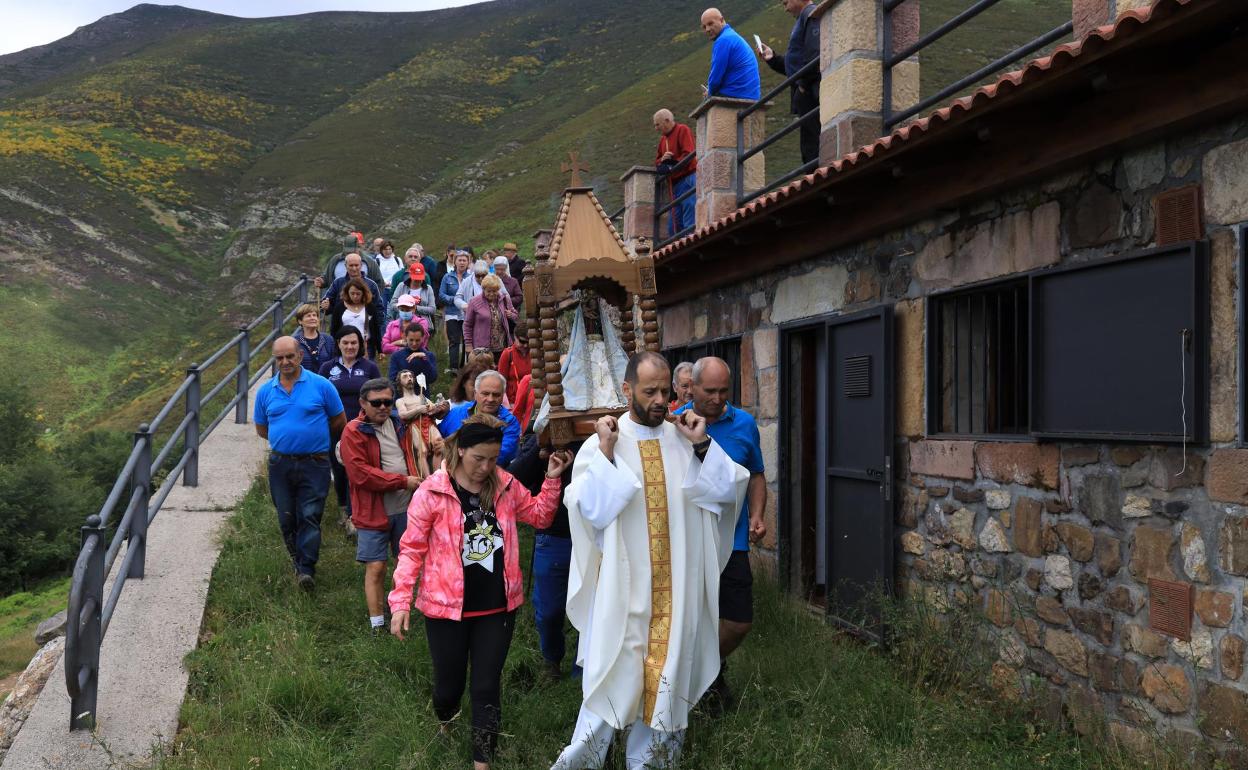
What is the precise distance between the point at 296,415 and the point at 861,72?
4778 millimetres

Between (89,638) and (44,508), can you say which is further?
(44,508)

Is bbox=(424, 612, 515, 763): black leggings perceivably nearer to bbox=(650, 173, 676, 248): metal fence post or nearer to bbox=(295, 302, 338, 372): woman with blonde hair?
bbox=(295, 302, 338, 372): woman with blonde hair

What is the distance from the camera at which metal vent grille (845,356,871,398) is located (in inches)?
263

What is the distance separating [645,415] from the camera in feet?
14.8

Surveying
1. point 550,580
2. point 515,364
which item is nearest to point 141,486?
point 515,364

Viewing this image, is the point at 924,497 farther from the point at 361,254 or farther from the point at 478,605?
the point at 361,254

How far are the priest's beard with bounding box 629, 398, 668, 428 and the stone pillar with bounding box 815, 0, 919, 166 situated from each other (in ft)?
12.4

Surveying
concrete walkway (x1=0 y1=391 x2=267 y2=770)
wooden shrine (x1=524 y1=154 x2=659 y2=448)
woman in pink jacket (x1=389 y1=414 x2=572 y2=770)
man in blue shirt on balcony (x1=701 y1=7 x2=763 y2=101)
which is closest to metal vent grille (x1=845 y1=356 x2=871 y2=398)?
wooden shrine (x1=524 y1=154 x2=659 y2=448)

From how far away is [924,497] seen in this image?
241 inches

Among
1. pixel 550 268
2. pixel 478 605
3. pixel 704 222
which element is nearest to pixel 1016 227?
pixel 550 268

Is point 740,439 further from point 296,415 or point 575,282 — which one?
point 296,415

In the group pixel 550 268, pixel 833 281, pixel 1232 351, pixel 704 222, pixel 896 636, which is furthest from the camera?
pixel 704 222

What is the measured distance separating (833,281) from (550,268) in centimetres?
280

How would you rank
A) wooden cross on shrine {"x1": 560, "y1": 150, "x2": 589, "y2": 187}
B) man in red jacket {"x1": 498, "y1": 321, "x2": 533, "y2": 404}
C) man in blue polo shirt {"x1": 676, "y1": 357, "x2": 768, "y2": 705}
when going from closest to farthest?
1. man in blue polo shirt {"x1": 676, "y1": 357, "x2": 768, "y2": 705}
2. wooden cross on shrine {"x1": 560, "y1": 150, "x2": 589, "y2": 187}
3. man in red jacket {"x1": 498, "y1": 321, "x2": 533, "y2": 404}
